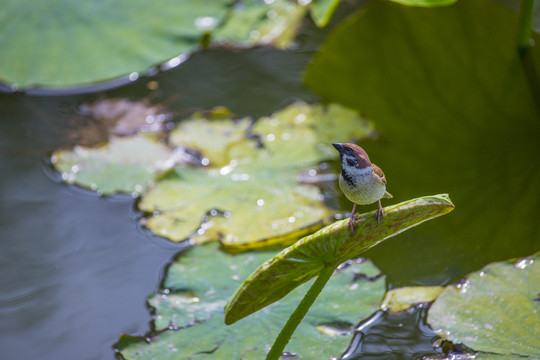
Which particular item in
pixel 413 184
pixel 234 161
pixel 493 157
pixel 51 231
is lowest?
pixel 51 231

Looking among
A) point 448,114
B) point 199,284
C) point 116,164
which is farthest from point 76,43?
point 448,114

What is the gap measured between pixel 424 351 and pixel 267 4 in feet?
10.3

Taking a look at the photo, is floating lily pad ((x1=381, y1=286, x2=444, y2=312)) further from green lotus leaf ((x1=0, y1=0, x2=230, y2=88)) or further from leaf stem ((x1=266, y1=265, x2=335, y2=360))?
green lotus leaf ((x1=0, y1=0, x2=230, y2=88))

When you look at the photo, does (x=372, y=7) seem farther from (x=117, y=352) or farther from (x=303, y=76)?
(x=117, y=352)

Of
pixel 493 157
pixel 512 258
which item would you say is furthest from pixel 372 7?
pixel 512 258

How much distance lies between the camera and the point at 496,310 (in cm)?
217

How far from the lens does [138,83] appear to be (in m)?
4.05

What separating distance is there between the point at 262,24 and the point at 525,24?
1841 mm

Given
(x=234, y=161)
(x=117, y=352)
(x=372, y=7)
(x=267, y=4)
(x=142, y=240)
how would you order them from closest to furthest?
(x=117, y=352)
(x=142, y=240)
(x=234, y=161)
(x=372, y=7)
(x=267, y=4)

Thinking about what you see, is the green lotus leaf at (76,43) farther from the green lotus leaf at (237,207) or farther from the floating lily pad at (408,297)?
the floating lily pad at (408,297)

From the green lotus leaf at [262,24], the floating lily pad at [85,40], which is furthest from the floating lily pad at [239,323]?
the green lotus leaf at [262,24]

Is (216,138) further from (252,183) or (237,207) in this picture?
(237,207)

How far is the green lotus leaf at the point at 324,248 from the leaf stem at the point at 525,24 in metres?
2.31

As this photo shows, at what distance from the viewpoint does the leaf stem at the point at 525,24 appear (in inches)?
133
